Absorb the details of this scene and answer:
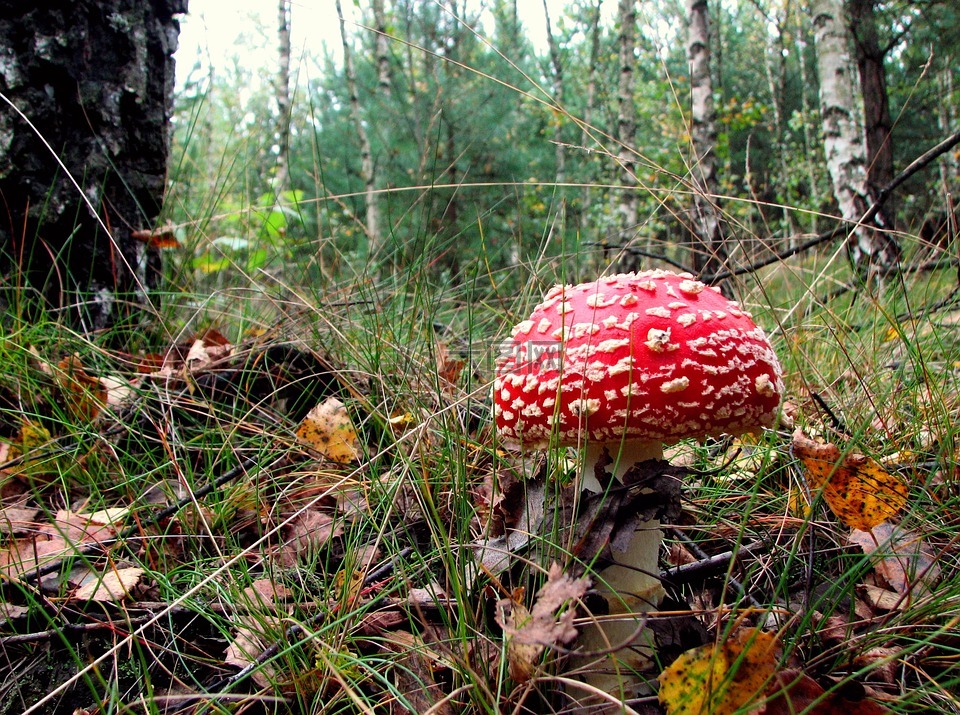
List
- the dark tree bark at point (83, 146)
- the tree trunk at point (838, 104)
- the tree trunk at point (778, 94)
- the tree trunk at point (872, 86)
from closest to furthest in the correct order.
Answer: the dark tree bark at point (83, 146) < the tree trunk at point (838, 104) < the tree trunk at point (872, 86) < the tree trunk at point (778, 94)

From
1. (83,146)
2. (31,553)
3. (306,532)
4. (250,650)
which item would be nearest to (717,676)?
(250,650)

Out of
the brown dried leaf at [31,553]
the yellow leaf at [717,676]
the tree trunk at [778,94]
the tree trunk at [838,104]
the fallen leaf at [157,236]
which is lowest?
the yellow leaf at [717,676]

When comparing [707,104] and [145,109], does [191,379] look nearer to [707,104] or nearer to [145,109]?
[145,109]

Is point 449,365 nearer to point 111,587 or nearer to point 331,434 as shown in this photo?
point 331,434

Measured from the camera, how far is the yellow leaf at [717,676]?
1082 mm

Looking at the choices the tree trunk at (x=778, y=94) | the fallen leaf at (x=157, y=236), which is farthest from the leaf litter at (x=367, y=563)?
the tree trunk at (x=778, y=94)

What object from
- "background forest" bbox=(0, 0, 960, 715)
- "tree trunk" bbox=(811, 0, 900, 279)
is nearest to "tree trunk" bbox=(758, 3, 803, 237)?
"tree trunk" bbox=(811, 0, 900, 279)

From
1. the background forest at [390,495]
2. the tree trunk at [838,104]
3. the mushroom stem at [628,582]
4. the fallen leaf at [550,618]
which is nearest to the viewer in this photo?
the fallen leaf at [550,618]

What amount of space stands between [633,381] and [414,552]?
59 centimetres

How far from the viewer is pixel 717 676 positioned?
1102 millimetres

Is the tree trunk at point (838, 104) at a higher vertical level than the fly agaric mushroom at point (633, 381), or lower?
higher

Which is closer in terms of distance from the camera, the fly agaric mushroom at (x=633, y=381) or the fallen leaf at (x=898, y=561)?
the fly agaric mushroom at (x=633, y=381)

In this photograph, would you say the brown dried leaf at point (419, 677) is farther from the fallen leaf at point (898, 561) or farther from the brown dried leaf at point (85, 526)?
the fallen leaf at point (898, 561)

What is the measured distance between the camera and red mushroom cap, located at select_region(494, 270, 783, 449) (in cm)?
122
